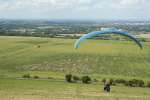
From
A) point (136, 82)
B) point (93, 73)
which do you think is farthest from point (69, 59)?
point (136, 82)

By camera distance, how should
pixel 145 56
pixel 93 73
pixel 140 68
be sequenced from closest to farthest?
pixel 93 73
pixel 140 68
pixel 145 56

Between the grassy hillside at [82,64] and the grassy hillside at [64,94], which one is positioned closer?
the grassy hillside at [64,94]

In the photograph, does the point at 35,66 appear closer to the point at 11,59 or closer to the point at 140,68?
the point at 11,59

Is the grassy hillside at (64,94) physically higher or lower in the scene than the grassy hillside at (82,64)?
higher

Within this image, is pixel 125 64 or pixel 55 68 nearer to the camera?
pixel 55 68

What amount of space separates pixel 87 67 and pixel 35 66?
9.35 m

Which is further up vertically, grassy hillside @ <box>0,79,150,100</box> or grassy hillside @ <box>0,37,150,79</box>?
grassy hillside @ <box>0,79,150,100</box>

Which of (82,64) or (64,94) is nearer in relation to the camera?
(64,94)

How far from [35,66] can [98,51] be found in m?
26.2

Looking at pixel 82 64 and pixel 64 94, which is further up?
pixel 64 94

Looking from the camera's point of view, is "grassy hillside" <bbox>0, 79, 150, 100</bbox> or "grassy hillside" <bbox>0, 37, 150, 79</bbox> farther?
"grassy hillside" <bbox>0, 37, 150, 79</bbox>

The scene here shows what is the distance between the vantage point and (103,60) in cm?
7062

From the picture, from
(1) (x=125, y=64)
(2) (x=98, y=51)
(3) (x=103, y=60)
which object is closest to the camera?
(1) (x=125, y=64)

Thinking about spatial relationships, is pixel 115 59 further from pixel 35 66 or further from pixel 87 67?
pixel 35 66
